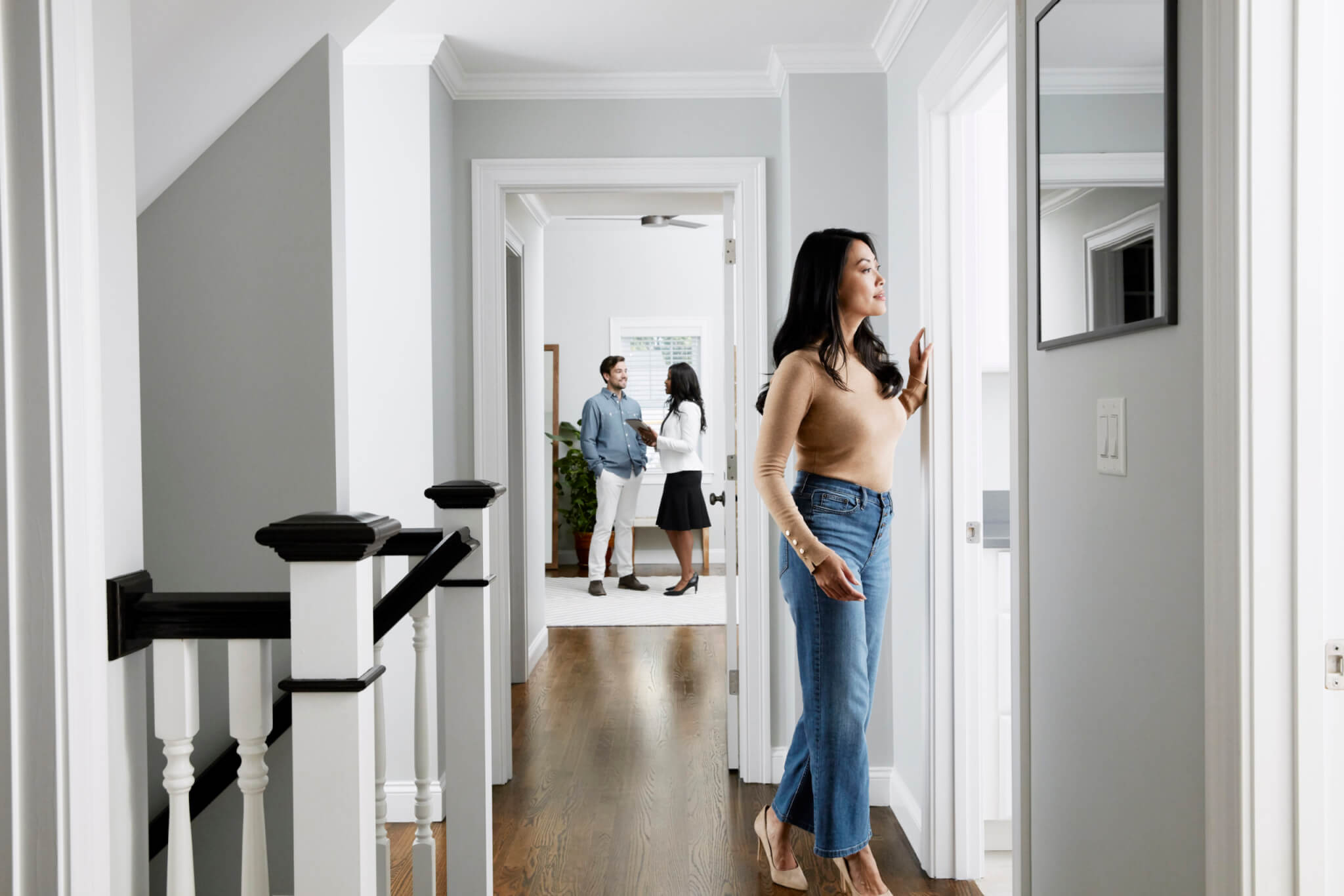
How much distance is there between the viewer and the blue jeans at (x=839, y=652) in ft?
6.86

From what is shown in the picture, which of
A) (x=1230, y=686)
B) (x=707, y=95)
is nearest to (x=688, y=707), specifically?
(x=707, y=95)

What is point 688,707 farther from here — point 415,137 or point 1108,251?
point 1108,251

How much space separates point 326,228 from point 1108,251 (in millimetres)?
1373

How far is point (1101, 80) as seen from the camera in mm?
1404

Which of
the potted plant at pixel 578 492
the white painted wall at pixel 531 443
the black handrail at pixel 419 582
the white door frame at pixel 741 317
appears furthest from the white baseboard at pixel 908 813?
the potted plant at pixel 578 492

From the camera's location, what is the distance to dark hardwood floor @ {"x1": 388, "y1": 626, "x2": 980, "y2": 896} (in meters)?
2.38

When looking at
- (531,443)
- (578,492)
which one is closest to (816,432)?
(531,443)

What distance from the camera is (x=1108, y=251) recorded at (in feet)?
4.55

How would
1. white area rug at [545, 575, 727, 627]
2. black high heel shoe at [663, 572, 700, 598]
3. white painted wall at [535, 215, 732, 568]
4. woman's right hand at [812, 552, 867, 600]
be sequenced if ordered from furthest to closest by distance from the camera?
white painted wall at [535, 215, 732, 568]
black high heel shoe at [663, 572, 700, 598]
white area rug at [545, 575, 727, 627]
woman's right hand at [812, 552, 867, 600]

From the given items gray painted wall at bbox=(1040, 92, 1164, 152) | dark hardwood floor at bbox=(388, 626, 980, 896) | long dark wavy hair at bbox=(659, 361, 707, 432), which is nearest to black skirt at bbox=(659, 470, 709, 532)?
long dark wavy hair at bbox=(659, 361, 707, 432)

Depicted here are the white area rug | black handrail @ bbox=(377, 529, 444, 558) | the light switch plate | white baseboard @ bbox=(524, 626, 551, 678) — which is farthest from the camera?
the white area rug

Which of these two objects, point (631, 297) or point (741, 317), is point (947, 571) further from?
point (631, 297)

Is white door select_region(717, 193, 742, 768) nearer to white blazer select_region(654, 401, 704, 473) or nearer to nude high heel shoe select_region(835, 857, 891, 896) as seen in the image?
nude high heel shoe select_region(835, 857, 891, 896)

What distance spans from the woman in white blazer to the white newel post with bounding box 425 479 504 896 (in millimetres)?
4170
